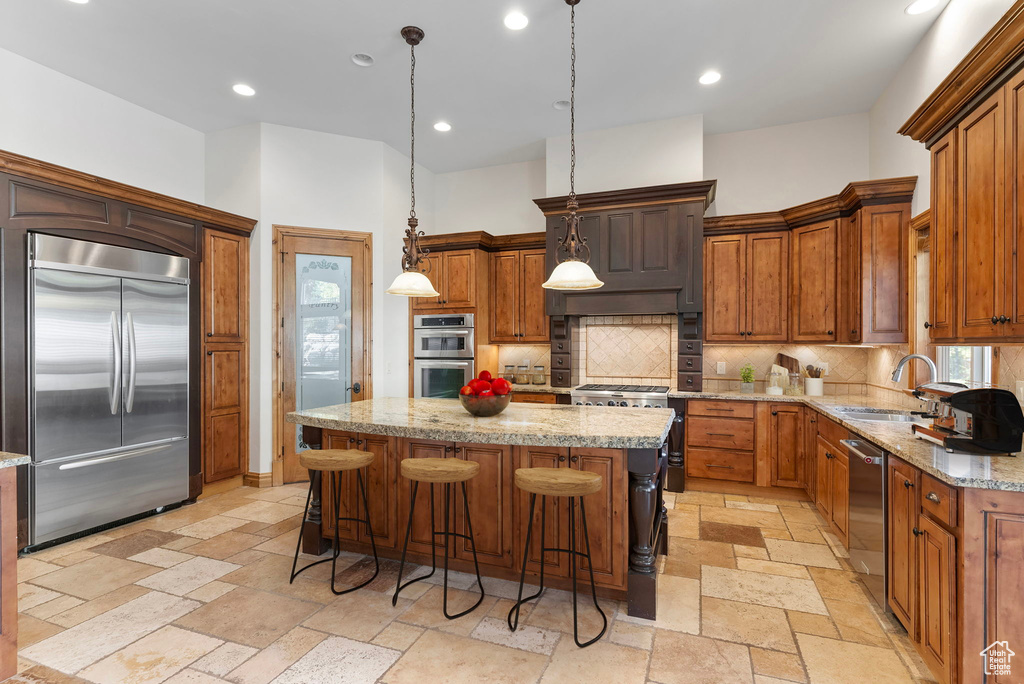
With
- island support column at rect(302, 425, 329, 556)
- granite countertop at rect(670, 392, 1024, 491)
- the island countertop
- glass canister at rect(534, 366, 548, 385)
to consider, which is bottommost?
island support column at rect(302, 425, 329, 556)

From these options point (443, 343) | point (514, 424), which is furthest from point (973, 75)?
point (443, 343)

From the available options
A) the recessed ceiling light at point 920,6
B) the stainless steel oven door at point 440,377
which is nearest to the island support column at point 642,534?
the stainless steel oven door at point 440,377

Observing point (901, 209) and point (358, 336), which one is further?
point (358, 336)

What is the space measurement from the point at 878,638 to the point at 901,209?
3.14 m

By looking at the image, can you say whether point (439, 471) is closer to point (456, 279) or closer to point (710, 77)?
point (456, 279)

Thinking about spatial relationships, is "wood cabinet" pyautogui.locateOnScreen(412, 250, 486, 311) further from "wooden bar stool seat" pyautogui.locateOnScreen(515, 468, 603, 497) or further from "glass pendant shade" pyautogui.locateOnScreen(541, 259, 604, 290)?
"wooden bar stool seat" pyautogui.locateOnScreen(515, 468, 603, 497)

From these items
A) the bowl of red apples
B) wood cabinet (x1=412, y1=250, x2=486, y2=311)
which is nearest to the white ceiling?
wood cabinet (x1=412, y1=250, x2=486, y2=311)

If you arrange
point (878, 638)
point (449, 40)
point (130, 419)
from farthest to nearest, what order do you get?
1. point (130, 419)
2. point (449, 40)
3. point (878, 638)

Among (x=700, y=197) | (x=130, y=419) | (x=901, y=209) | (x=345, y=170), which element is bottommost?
(x=130, y=419)

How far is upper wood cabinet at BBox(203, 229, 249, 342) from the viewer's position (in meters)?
4.47

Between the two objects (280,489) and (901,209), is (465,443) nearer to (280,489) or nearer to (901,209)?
(280,489)

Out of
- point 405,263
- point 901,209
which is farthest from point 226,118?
point 901,209

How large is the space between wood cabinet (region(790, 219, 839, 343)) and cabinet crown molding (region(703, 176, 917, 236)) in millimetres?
99

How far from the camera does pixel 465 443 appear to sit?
9.40ft
